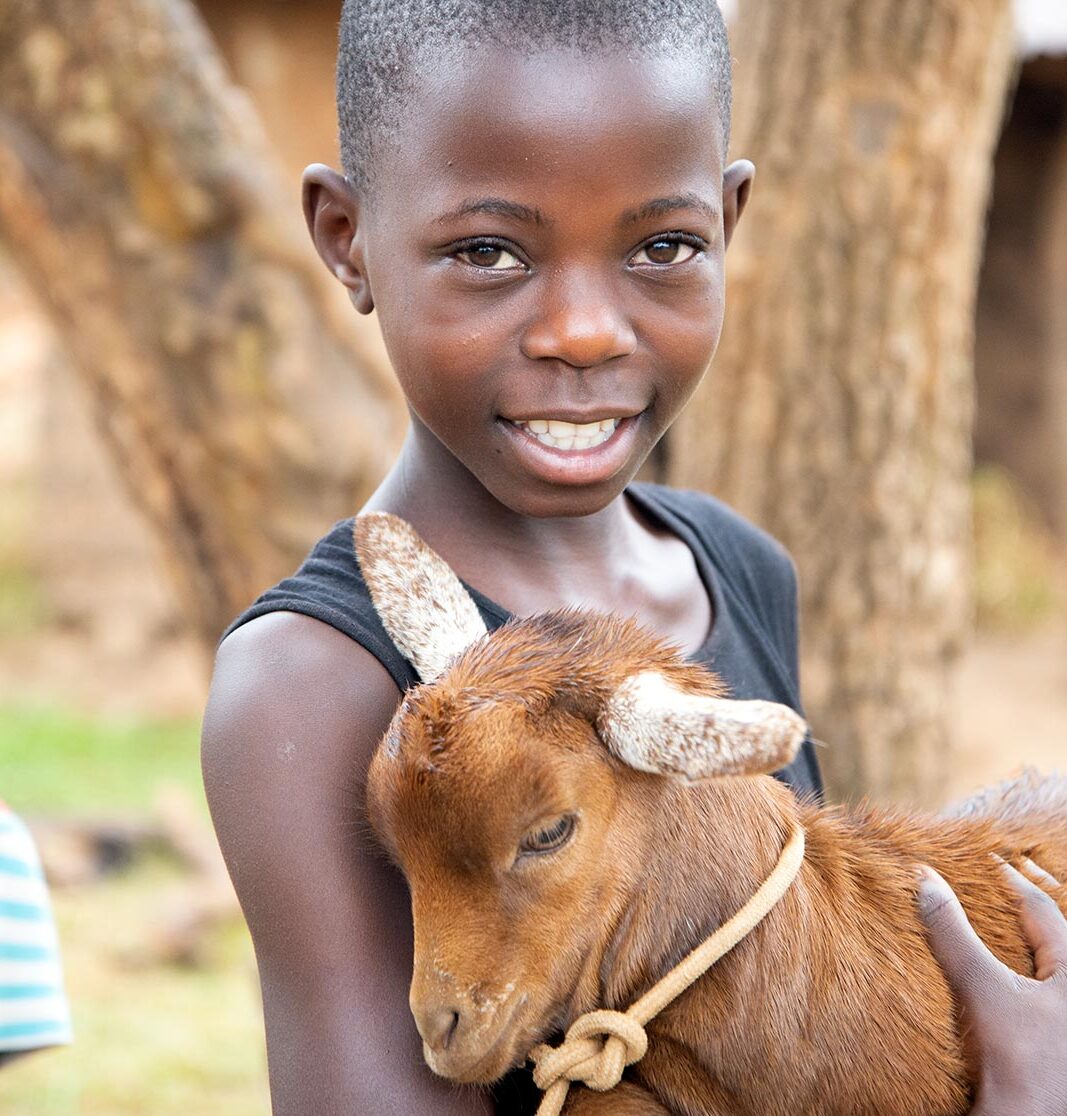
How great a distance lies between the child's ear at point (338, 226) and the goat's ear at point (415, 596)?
0.37m

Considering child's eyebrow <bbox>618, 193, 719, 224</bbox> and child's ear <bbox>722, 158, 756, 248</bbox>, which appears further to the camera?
child's ear <bbox>722, 158, 756, 248</bbox>

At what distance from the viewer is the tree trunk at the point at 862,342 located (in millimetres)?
4316

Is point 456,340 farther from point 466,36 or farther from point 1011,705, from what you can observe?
point 1011,705

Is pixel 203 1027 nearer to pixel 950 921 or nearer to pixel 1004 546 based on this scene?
pixel 950 921

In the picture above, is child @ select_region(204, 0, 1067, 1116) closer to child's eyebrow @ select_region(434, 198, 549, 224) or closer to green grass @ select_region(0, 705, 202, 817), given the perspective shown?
child's eyebrow @ select_region(434, 198, 549, 224)

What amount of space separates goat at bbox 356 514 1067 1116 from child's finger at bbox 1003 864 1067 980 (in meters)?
0.02

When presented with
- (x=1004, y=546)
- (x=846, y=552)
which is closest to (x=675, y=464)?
(x=846, y=552)

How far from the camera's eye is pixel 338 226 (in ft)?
7.27

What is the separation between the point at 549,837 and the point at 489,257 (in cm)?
73

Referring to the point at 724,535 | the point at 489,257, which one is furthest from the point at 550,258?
the point at 724,535

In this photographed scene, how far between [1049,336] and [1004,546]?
1.91m

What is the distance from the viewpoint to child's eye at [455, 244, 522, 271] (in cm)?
193

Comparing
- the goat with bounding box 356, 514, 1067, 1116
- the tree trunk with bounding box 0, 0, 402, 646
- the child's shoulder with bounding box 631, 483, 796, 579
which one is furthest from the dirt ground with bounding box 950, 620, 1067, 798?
the goat with bounding box 356, 514, 1067, 1116

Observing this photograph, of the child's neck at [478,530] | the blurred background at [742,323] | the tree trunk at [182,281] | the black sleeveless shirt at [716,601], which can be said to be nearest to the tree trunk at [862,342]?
the blurred background at [742,323]
